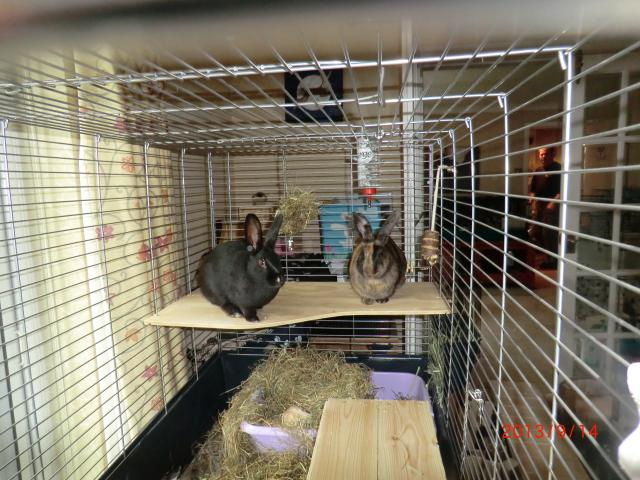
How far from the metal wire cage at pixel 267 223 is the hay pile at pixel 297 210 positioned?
12 cm

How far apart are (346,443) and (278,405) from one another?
27.7 inches

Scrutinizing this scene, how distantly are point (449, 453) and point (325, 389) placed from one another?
60 centimetres

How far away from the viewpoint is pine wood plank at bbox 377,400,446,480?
4.05 ft

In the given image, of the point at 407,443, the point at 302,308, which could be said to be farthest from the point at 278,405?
the point at 407,443

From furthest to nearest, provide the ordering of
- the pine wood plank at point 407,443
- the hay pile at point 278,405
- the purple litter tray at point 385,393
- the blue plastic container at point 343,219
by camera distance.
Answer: the blue plastic container at point 343,219
the purple litter tray at point 385,393
the hay pile at point 278,405
the pine wood plank at point 407,443

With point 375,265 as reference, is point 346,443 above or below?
below

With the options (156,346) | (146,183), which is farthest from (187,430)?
(146,183)

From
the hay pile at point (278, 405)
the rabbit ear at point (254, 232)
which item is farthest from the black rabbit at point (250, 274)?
the hay pile at point (278, 405)

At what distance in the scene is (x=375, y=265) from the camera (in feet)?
5.83

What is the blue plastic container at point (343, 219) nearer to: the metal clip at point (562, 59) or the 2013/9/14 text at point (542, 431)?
the 2013/9/14 text at point (542, 431)

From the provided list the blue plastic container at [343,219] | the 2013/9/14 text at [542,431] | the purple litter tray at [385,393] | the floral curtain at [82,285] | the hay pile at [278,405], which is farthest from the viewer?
the blue plastic container at [343,219]

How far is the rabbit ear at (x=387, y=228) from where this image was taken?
68.4 inches

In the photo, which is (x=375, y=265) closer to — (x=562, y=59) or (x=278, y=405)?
(x=278, y=405)

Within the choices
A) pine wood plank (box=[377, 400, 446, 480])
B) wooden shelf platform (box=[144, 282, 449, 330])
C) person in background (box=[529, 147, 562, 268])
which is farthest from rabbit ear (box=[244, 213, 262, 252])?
person in background (box=[529, 147, 562, 268])
